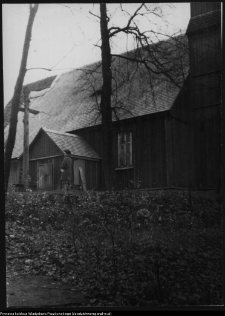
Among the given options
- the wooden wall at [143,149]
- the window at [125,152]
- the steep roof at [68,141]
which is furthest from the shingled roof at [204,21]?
the steep roof at [68,141]

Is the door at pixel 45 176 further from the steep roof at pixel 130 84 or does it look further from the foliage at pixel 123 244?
the steep roof at pixel 130 84

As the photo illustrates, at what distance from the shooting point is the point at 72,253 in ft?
18.0

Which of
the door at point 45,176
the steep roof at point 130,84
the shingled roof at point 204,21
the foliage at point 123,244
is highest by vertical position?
the shingled roof at point 204,21

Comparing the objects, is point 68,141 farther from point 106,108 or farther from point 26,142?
point 106,108

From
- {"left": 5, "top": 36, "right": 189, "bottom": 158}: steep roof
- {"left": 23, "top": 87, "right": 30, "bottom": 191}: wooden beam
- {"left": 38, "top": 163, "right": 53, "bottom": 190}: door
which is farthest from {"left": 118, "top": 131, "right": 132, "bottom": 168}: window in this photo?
{"left": 23, "top": 87, "right": 30, "bottom": 191}: wooden beam

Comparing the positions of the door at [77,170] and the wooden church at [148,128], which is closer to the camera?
the wooden church at [148,128]

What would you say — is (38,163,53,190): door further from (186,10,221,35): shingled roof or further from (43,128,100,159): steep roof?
(186,10,221,35): shingled roof

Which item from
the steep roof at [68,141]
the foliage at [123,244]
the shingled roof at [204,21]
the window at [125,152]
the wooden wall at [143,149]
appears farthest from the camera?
the steep roof at [68,141]

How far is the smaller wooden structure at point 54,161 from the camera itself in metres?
5.95

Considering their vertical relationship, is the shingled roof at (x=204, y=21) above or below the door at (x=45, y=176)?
above

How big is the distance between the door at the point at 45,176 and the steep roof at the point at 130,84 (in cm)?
47

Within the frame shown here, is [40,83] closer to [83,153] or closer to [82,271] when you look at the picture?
[83,153]

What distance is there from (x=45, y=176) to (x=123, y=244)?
169cm

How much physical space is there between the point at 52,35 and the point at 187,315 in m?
4.65
